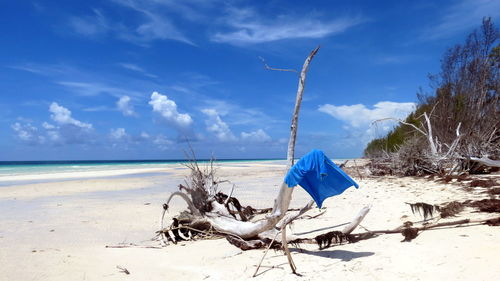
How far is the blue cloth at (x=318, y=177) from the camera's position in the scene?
446 cm

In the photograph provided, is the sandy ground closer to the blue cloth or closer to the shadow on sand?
the shadow on sand

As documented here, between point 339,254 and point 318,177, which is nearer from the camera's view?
point 318,177

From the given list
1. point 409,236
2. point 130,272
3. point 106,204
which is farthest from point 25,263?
point 106,204

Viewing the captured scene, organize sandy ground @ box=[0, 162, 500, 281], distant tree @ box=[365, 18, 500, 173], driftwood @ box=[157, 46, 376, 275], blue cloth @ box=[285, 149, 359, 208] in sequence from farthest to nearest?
distant tree @ box=[365, 18, 500, 173] < driftwood @ box=[157, 46, 376, 275] < blue cloth @ box=[285, 149, 359, 208] < sandy ground @ box=[0, 162, 500, 281]

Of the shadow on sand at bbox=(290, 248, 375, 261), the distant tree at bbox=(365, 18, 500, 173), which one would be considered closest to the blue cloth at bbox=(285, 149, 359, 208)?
the shadow on sand at bbox=(290, 248, 375, 261)

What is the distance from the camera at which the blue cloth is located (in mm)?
4457

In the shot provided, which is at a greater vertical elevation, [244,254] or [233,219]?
[233,219]

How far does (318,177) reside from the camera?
176 inches

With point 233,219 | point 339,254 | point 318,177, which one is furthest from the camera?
point 233,219

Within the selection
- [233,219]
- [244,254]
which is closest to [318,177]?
[244,254]

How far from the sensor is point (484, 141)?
12531 millimetres

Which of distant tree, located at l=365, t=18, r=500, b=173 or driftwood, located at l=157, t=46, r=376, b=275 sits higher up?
distant tree, located at l=365, t=18, r=500, b=173

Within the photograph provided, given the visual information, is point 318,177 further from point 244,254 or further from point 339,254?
point 244,254

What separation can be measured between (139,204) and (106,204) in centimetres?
111
